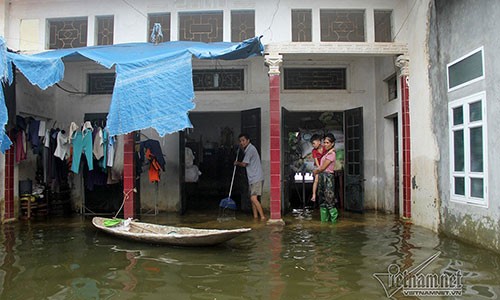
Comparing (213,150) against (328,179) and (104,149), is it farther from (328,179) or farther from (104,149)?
(328,179)

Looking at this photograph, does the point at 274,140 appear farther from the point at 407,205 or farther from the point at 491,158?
the point at 491,158

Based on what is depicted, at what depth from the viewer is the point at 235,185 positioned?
42.2 ft

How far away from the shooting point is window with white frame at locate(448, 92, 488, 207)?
5.44 meters

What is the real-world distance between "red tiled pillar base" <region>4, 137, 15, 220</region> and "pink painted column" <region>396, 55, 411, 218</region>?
835 cm

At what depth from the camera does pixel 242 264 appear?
4.96 metres

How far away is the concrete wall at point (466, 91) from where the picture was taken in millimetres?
5148

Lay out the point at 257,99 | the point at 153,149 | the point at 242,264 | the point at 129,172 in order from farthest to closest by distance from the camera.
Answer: the point at 257,99 → the point at 153,149 → the point at 129,172 → the point at 242,264

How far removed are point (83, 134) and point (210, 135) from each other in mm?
5917

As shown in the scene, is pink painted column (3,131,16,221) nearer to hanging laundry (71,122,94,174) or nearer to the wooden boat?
hanging laundry (71,122,94,174)

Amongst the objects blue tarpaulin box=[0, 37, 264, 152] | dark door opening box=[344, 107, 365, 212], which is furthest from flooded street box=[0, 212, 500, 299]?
blue tarpaulin box=[0, 37, 264, 152]

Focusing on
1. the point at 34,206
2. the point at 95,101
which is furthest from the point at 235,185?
the point at 34,206

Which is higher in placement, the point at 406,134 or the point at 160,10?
the point at 160,10

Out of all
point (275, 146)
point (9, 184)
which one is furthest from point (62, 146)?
point (275, 146)

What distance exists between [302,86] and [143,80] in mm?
4495
